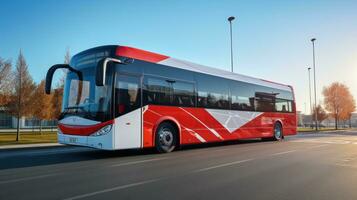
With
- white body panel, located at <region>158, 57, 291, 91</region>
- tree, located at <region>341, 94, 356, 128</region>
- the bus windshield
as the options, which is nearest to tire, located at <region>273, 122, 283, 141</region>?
white body panel, located at <region>158, 57, 291, 91</region>

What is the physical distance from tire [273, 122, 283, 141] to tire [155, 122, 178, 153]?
9754 millimetres

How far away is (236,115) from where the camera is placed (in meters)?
16.6

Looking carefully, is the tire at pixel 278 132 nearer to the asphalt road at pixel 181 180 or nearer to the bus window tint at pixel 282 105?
the bus window tint at pixel 282 105

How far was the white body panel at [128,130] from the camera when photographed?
1050 centimetres

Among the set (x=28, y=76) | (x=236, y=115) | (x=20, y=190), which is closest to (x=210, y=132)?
(x=236, y=115)

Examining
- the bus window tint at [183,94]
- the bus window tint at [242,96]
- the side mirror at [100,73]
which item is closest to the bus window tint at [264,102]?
the bus window tint at [242,96]

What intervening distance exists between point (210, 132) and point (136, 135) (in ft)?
15.5

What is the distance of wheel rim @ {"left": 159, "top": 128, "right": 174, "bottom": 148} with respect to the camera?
1239cm

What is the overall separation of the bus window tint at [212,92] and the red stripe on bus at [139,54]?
2.50m

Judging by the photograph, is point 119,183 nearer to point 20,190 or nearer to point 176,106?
point 20,190

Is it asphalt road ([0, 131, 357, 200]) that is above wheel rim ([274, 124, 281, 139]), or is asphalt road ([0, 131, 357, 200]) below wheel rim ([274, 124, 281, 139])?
below

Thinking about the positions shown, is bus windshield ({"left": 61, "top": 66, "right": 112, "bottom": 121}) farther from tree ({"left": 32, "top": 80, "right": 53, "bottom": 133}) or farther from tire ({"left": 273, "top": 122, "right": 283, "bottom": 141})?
tree ({"left": 32, "top": 80, "right": 53, "bottom": 133})

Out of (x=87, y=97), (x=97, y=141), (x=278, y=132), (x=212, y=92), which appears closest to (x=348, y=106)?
(x=278, y=132)

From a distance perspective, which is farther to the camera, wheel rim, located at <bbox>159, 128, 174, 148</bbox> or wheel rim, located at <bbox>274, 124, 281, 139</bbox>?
wheel rim, located at <bbox>274, 124, 281, 139</bbox>
